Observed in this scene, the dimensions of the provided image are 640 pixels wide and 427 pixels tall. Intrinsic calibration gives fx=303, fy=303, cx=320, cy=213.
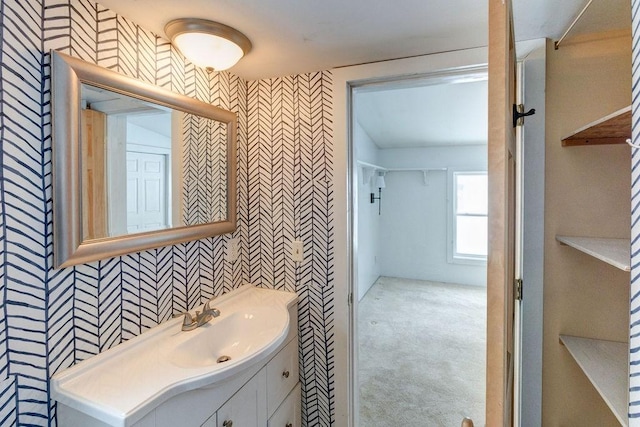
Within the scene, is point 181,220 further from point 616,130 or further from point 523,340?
point 616,130

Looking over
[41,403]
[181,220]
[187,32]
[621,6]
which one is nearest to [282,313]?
[181,220]

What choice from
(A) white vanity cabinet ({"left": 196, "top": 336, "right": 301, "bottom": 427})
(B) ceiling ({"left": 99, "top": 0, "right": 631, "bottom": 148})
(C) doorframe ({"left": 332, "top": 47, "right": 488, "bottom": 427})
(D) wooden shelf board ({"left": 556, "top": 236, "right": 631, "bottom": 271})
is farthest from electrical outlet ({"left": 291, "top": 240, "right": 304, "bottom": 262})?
(D) wooden shelf board ({"left": 556, "top": 236, "right": 631, "bottom": 271})

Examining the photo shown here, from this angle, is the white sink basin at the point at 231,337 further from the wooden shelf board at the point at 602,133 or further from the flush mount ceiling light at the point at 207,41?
the wooden shelf board at the point at 602,133

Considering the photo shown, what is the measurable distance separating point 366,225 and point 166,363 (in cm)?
367

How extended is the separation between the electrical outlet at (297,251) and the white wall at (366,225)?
2403 millimetres

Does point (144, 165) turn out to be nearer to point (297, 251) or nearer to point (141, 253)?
point (141, 253)

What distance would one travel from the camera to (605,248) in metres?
1.02

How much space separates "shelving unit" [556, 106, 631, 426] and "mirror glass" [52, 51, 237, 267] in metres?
1.49

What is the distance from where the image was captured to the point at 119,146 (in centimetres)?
111

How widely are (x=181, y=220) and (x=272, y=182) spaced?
565 mm

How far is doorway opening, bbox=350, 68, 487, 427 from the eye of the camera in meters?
2.10

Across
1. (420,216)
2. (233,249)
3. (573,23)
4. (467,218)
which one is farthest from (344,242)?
(467,218)

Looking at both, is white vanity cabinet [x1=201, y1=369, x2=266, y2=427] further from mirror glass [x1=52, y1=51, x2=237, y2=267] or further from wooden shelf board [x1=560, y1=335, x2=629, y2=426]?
wooden shelf board [x1=560, y1=335, x2=629, y2=426]

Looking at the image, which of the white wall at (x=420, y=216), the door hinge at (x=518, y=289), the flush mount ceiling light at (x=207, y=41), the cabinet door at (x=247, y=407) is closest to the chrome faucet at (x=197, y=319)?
the cabinet door at (x=247, y=407)
